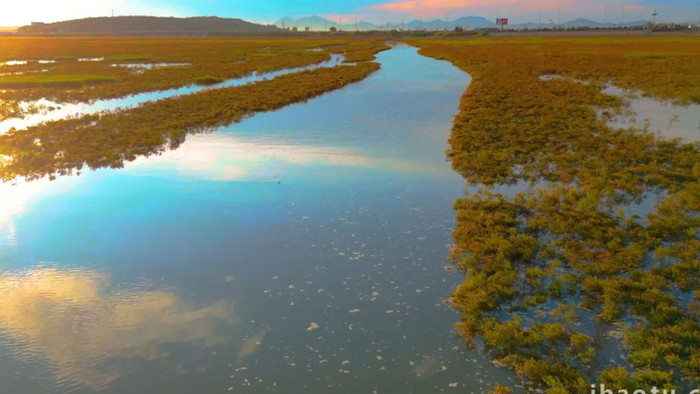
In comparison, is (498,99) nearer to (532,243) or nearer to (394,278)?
(532,243)

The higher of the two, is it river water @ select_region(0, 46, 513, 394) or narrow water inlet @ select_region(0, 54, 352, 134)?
narrow water inlet @ select_region(0, 54, 352, 134)

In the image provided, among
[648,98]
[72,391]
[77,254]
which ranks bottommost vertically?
[72,391]

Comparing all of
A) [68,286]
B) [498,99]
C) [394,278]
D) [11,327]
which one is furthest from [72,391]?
[498,99]

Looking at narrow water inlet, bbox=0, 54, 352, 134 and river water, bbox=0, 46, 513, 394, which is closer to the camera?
river water, bbox=0, 46, 513, 394

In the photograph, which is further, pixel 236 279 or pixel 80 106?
pixel 80 106

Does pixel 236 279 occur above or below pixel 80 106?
below

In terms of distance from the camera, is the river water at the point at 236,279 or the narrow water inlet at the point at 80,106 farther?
the narrow water inlet at the point at 80,106

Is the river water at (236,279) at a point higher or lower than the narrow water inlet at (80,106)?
lower

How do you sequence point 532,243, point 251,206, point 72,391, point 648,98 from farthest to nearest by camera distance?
point 648,98
point 251,206
point 532,243
point 72,391
